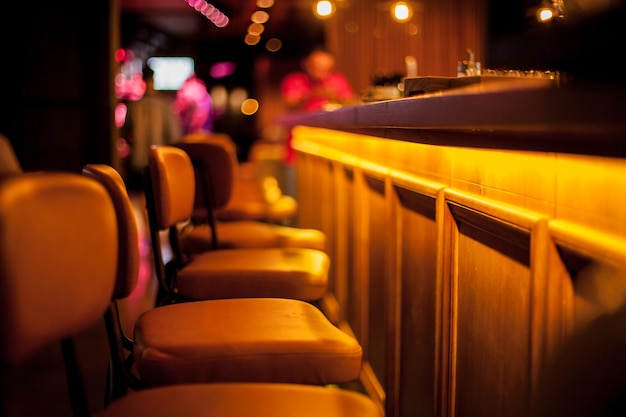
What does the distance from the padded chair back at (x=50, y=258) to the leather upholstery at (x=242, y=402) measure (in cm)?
17

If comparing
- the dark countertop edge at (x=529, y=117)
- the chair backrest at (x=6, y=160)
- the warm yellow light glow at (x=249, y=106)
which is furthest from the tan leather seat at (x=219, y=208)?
the warm yellow light glow at (x=249, y=106)

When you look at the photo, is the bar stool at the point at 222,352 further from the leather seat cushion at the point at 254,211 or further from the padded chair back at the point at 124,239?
the leather seat cushion at the point at 254,211

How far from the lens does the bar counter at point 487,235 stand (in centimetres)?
105

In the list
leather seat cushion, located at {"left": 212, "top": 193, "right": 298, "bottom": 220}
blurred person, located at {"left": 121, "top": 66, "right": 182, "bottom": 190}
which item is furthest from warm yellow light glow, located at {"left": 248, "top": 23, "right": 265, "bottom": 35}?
leather seat cushion, located at {"left": 212, "top": 193, "right": 298, "bottom": 220}

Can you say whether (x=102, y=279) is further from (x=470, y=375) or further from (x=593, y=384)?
(x=470, y=375)

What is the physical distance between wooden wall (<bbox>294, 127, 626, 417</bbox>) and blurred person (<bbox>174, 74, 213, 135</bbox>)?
18.6 meters

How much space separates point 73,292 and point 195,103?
836 inches

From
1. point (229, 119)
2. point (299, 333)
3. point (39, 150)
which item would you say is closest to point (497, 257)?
point (299, 333)

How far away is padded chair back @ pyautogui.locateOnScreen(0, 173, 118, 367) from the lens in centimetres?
103

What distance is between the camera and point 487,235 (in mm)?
1667

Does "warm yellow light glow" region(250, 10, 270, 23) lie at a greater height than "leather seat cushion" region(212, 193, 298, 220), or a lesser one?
greater

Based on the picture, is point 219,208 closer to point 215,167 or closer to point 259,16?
point 215,167

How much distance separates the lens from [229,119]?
23547 millimetres

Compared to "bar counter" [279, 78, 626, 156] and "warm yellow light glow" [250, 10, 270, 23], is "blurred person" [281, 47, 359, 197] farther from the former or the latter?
"bar counter" [279, 78, 626, 156]
